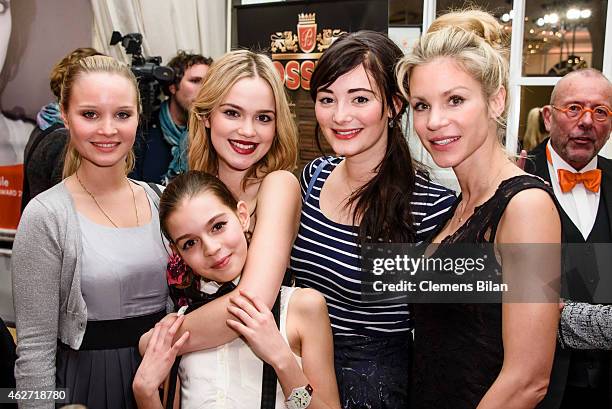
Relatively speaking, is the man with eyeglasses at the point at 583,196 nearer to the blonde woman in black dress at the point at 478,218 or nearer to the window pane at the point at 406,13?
the blonde woman in black dress at the point at 478,218

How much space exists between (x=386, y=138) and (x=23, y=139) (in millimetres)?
3359

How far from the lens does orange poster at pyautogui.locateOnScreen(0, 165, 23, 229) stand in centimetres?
423

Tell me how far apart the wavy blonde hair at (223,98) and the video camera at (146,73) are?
1.77m

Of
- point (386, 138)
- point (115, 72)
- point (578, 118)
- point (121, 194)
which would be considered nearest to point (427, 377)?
point (386, 138)

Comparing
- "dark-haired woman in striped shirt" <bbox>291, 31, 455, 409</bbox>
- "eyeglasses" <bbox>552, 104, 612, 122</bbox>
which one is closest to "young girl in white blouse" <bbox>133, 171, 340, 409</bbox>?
"dark-haired woman in striped shirt" <bbox>291, 31, 455, 409</bbox>

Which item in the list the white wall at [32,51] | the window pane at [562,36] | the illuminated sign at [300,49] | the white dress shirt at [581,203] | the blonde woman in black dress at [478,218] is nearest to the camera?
the blonde woman in black dress at [478,218]

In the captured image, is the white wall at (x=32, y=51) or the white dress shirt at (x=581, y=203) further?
the white wall at (x=32, y=51)

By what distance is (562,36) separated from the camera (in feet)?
11.1

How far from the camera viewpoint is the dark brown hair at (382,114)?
1.57 meters

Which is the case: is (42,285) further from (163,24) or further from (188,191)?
(163,24)

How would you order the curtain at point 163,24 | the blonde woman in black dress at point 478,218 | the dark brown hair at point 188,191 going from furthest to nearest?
the curtain at point 163,24
the dark brown hair at point 188,191
the blonde woman in black dress at point 478,218

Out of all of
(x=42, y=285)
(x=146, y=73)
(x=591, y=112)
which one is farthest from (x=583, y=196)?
(x=146, y=73)

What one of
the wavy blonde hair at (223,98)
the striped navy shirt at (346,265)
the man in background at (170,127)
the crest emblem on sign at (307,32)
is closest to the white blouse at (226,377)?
the striped navy shirt at (346,265)

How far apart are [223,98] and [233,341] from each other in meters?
0.67
